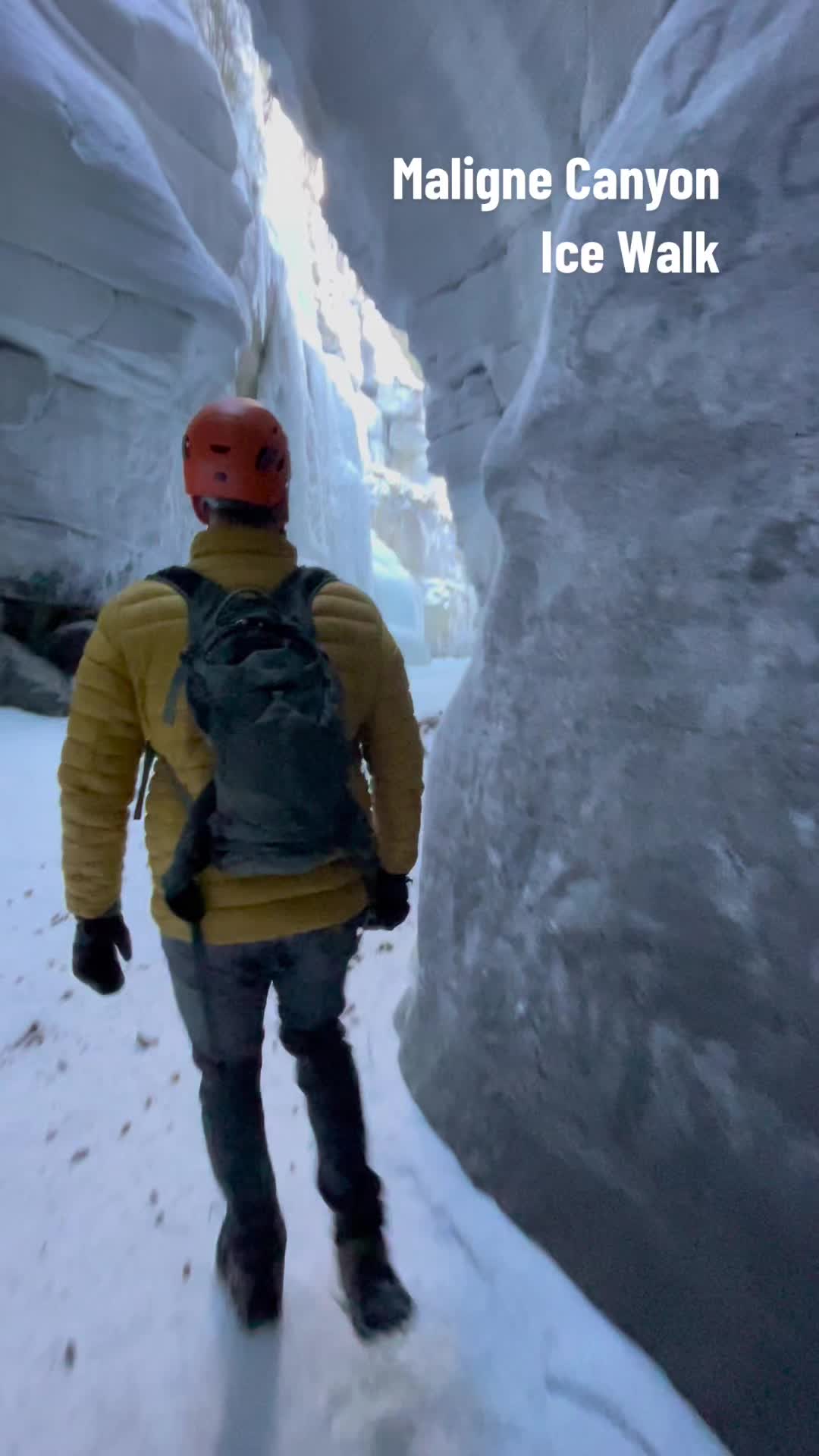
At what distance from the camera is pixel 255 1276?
1.41 metres

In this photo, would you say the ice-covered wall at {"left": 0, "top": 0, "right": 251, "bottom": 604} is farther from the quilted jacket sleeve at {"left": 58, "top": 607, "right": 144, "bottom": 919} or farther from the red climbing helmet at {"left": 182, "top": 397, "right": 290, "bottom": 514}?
the quilted jacket sleeve at {"left": 58, "top": 607, "right": 144, "bottom": 919}

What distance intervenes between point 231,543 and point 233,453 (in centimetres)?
14

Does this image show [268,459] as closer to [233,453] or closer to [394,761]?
[233,453]

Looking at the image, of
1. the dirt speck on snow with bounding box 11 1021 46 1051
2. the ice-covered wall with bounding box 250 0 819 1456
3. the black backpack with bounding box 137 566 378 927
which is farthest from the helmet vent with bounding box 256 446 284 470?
the dirt speck on snow with bounding box 11 1021 46 1051

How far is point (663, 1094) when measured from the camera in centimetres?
126

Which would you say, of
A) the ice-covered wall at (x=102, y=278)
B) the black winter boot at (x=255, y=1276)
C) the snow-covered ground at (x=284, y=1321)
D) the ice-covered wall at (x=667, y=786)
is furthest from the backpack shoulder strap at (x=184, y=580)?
the ice-covered wall at (x=102, y=278)

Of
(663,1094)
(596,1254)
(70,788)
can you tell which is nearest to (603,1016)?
(663,1094)

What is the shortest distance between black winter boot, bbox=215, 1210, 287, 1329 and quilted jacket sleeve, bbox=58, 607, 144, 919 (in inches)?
25.4

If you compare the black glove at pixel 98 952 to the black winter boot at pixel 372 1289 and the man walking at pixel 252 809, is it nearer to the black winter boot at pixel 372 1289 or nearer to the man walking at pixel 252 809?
the man walking at pixel 252 809

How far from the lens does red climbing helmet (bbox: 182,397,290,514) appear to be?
127 centimetres

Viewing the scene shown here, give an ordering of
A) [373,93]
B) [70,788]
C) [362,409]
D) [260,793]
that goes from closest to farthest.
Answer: [260,793] < [70,788] < [373,93] < [362,409]

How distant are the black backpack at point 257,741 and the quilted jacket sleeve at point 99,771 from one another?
114mm

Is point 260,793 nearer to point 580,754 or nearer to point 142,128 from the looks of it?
point 580,754

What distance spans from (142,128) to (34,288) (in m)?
2.67
